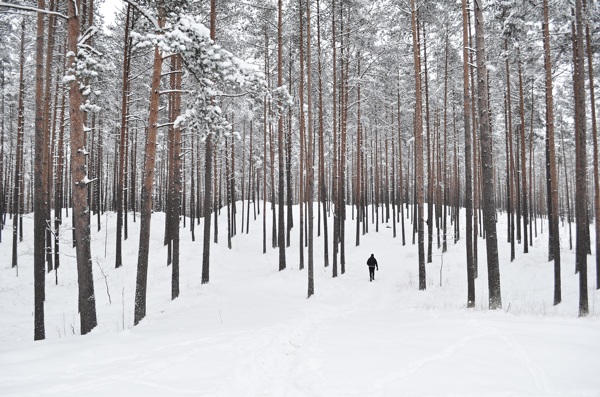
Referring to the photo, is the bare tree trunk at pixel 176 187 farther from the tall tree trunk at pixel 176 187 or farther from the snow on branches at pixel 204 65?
the snow on branches at pixel 204 65

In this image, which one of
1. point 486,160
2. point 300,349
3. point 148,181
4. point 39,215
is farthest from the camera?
point 486,160

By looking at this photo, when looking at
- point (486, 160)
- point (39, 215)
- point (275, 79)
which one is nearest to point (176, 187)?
point (39, 215)

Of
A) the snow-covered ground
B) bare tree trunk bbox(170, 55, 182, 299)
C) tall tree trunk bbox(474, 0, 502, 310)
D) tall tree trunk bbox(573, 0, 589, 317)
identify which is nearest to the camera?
the snow-covered ground

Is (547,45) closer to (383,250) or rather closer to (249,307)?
(249,307)

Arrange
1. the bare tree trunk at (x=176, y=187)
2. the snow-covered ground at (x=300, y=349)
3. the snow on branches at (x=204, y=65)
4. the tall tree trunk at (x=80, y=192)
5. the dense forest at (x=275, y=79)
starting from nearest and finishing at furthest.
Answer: the snow-covered ground at (x=300, y=349), the snow on branches at (x=204, y=65), the tall tree trunk at (x=80, y=192), the dense forest at (x=275, y=79), the bare tree trunk at (x=176, y=187)

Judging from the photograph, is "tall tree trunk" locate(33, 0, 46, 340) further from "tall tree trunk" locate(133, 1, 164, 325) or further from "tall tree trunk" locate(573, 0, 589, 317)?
"tall tree trunk" locate(573, 0, 589, 317)

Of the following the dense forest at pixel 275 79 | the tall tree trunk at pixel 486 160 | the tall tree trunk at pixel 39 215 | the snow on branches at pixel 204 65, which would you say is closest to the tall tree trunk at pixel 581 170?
the dense forest at pixel 275 79

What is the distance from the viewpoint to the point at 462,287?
16281 millimetres

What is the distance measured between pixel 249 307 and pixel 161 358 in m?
5.08

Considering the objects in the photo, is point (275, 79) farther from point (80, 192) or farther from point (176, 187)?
point (80, 192)

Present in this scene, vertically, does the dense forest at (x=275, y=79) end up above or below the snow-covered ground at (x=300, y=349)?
above

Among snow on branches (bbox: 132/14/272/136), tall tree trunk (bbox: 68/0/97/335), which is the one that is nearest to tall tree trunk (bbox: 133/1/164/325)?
snow on branches (bbox: 132/14/272/136)

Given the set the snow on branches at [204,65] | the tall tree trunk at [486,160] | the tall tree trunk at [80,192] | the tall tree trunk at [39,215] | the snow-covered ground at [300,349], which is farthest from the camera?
the tall tree trunk at [486,160]

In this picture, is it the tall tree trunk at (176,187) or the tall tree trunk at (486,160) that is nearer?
the tall tree trunk at (486,160)
